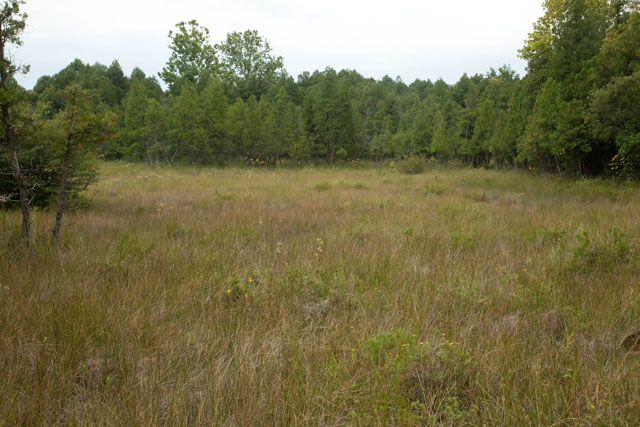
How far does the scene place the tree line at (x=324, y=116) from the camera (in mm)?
5695

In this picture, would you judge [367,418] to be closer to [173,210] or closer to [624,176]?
[173,210]

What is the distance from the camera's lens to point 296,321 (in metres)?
3.29

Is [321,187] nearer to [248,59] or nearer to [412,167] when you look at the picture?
[412,167]

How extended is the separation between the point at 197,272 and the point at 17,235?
124 inches

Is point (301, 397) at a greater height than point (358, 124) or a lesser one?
lesser

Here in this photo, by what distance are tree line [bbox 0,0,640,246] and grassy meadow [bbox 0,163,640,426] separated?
2.29 m

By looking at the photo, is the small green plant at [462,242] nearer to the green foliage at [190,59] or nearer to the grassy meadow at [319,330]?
the grassy meadow at [319,330]

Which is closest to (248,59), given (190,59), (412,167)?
(190,59)

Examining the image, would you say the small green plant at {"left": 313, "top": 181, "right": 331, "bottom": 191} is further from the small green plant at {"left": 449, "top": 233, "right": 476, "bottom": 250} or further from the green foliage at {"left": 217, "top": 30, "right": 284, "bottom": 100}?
the green foliage at {"left": 217, "top": 30, "right": 284, "bottom": 100}

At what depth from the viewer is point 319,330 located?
→ 3.27 m

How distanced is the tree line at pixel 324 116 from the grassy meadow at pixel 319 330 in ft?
7.50

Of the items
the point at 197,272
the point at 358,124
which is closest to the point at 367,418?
the point at 197,272

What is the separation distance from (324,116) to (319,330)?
36093 mm

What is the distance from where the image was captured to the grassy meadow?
217cm
